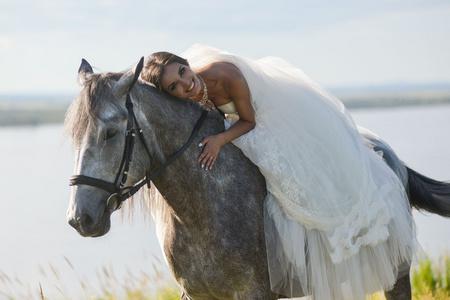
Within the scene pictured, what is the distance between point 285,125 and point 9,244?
11.0m

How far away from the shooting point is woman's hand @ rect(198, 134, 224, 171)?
3.57m

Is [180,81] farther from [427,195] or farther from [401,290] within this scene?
[427,195]

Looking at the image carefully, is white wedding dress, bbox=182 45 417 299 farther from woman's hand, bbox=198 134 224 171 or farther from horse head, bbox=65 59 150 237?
horse head, bbox=65 59 150 237

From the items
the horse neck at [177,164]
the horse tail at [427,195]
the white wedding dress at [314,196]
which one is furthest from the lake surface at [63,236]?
the horse tail at [427,195]

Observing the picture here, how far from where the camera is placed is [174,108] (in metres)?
3.59

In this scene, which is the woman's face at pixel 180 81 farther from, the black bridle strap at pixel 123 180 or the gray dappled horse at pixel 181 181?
the black bridle strap at pixel 123 180

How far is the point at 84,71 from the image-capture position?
11.5 feet

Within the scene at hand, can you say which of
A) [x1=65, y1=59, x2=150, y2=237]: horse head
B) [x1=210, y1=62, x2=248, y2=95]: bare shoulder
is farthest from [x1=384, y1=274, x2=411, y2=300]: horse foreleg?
[x1=65, y1=59, x2=150, y2=237]: horse head

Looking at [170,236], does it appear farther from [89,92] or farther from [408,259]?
[408,259]

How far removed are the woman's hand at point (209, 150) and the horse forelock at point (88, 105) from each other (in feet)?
2.16

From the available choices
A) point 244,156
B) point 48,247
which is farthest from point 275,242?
point 48,247

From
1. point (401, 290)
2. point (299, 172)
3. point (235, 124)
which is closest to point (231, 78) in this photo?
point (235, 124)

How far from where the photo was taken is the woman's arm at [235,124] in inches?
141

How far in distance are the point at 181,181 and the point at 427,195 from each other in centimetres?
266
